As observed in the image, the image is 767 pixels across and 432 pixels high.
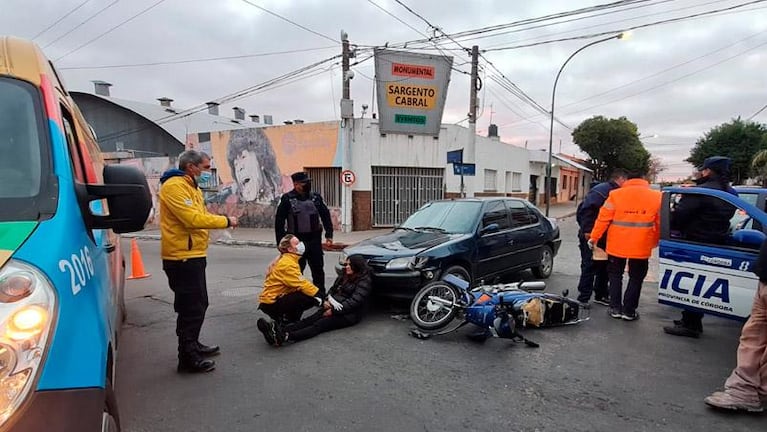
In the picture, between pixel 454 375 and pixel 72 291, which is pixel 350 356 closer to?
pixel 454 375

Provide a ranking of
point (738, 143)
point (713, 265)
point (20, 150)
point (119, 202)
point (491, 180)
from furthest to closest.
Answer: point (738, 143) → point (491, 180) → point (713, 265) → point (119, 202) → point (20, 150)

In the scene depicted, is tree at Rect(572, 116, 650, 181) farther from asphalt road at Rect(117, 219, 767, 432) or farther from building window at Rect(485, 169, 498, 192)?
asphalt road at Rect(117, 219, 767, 432)

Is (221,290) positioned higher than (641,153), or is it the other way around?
(641,153)

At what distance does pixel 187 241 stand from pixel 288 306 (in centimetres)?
143

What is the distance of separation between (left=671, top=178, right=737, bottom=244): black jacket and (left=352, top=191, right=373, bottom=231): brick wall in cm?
1202

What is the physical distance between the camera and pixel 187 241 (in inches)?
145

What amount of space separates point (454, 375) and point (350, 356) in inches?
40.3

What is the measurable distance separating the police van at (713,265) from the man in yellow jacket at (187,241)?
4.33m

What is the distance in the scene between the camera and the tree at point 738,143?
36062 millimetres

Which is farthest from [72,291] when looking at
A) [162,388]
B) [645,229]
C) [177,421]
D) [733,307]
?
[645,229]

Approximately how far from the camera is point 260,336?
486 centimetres

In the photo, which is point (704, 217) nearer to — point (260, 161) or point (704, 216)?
point (704, 216)

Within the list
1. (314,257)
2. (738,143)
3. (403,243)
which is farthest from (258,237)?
(738,143)

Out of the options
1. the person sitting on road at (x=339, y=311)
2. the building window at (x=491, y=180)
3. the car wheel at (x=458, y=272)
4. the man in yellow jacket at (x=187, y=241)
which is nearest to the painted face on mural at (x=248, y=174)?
the building window at (x=491, y=180)
